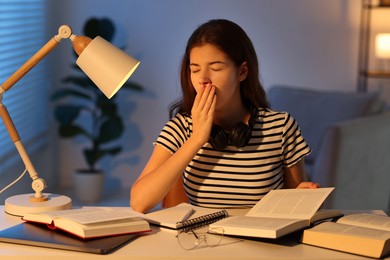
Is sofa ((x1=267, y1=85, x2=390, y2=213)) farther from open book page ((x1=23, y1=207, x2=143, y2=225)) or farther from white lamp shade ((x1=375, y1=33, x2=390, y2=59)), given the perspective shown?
open book page ((x1=23, y1=207, x2=143, y2=225))

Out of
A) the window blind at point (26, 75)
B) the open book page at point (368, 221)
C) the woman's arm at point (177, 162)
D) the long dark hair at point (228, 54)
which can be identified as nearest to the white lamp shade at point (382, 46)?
the window blind at point (26, 75)

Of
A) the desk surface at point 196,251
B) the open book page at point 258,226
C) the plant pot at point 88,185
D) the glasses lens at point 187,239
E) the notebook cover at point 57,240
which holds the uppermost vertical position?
the open book page at point 258,226

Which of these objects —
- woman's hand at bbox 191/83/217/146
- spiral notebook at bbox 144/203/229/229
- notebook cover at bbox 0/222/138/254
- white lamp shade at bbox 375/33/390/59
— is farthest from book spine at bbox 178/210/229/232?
white lamp shade at bbox 375/33/390/59

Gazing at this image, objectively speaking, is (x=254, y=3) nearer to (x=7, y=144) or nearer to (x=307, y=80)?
(x=307, y=80)

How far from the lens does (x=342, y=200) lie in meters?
4.08

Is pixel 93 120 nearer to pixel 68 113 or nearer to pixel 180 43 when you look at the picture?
pixel 68 113

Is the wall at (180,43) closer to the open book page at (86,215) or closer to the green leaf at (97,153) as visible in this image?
the green leaf at (97,153)

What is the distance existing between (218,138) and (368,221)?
1.71 ft

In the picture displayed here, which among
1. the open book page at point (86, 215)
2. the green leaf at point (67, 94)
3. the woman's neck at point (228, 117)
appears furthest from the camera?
the green leaf at point (67, 94)

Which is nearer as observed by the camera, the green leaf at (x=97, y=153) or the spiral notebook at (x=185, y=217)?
the spiral notebook at (x=185, y=217)

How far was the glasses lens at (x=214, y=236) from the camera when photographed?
1818mm

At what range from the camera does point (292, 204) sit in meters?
1.97

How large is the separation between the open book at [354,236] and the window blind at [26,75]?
8.39 ft

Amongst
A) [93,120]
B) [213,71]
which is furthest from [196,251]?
[93,120]
